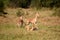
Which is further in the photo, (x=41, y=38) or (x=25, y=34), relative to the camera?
(x=25, y=34)

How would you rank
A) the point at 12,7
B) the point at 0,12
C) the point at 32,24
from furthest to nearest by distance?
the point at 12,7, the point at 0,12, the point at 32,24

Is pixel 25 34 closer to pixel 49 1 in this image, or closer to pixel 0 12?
pixel 0 12

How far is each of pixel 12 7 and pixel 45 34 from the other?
20.2m

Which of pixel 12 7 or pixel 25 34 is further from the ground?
pixel 25 34

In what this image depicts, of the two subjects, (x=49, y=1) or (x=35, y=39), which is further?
(x=49, y=1)

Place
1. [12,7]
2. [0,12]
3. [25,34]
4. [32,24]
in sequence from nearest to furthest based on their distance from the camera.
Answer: [25,34], [32,24], [0,12], [12,7]

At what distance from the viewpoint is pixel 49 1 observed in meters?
29.6

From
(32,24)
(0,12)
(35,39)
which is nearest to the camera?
(35,39)

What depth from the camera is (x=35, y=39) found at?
11500 millimetres

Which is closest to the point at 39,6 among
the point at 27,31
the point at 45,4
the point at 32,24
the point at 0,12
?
the point at 45,4

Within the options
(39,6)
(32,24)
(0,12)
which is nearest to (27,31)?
(32,24)

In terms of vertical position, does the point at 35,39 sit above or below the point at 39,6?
above

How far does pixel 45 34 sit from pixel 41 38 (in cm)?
115

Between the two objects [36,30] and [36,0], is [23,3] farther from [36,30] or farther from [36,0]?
[36,30]
